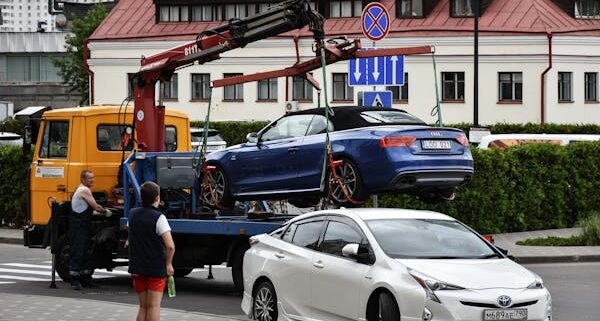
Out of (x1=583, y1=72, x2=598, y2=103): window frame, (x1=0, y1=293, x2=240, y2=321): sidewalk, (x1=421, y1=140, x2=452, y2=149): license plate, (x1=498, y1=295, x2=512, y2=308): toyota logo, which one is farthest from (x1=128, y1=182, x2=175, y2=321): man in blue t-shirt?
(x1=583, y1=72, x2=598, y2=103): window frame

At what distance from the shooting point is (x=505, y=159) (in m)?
32.3

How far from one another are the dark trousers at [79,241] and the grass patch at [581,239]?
10.6m

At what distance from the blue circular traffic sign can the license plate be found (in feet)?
24.7

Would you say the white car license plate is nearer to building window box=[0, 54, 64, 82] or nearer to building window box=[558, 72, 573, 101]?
building window box=[558, 72, 573, 101]

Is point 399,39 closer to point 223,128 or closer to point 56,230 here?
point 223,128

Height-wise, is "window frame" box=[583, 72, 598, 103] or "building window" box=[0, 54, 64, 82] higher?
"building window" box=[0, 54, 64, 82]

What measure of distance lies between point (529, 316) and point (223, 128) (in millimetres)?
45175

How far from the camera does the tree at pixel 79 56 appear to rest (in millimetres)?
86750

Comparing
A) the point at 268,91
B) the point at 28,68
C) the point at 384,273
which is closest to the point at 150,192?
the point at 384,273

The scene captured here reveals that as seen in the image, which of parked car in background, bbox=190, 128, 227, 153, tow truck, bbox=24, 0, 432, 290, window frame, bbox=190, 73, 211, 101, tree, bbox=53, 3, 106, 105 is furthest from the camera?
tree, bbox=53, 3, 106, 105

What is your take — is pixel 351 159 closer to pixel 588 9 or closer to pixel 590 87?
pixel 590 87

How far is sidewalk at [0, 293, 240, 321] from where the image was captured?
17.0 m

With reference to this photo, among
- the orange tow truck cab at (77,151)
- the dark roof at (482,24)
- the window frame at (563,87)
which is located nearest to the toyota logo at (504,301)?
the orange tow truck cab at (77,151)

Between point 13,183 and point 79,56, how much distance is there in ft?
166
